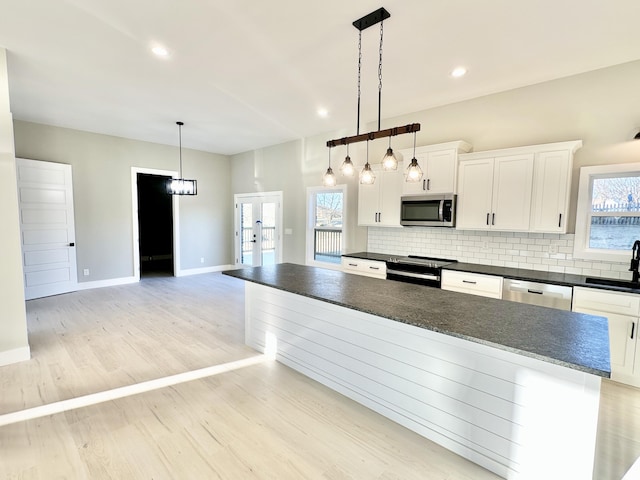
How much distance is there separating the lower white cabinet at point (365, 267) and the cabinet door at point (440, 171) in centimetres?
121

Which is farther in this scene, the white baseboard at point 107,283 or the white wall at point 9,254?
the white baseboard at point 107,283

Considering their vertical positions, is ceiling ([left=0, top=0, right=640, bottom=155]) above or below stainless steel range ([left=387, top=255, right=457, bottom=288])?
above

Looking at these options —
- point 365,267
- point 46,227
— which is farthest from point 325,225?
point 46,227

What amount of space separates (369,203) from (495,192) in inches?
68.0

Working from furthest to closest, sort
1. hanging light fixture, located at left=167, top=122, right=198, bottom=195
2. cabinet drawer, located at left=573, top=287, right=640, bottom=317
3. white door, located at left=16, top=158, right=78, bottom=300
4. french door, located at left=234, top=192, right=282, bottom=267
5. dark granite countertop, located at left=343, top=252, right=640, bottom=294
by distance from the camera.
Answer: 1. french door, located at left=234, top=192, right=282, bottom=267
2. hanging light fixture, located at left=167, top=122, right=198, bottom=195
3. white door, located at left=16, top=158, right=78, bottom=300
4. dark granite countertop, located at left=343, top=252, right=640, bottom=294
5. cabinet drawer, located at left=573, top=287, right=640, bottom=317

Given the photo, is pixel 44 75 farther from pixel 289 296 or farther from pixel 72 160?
pixel 289 296

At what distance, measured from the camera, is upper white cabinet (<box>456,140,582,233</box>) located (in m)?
3.22

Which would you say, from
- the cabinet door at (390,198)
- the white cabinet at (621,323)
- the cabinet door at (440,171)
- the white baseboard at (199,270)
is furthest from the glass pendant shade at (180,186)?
the white cabinet at (621,323)

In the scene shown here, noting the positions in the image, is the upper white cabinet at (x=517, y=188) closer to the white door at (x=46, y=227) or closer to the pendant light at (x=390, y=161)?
the pendant light at (x=390, y=161)

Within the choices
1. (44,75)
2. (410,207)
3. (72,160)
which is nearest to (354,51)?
(410,207)

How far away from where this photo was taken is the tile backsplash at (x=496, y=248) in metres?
3.33

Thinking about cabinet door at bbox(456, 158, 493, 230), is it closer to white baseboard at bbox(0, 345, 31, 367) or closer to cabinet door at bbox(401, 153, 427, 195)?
cabinet door at bbox(401, 153, 427, 195)

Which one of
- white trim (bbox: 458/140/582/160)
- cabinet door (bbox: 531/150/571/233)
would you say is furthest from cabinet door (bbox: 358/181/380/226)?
cabinet door (bbox: 531/150/571/233)

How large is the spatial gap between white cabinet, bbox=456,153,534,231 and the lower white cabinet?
114 cm
